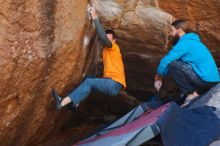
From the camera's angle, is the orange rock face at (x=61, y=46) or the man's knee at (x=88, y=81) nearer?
the orange rock face at (x=61, y=46)

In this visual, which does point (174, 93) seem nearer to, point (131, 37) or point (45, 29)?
point (131, 37)

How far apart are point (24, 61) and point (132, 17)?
2.58 meters

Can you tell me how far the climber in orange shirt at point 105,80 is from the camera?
21.7ft

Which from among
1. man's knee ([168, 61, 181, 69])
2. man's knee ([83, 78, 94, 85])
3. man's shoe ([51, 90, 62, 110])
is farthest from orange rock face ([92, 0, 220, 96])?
man's shoe ([51, 90, 62, 110])

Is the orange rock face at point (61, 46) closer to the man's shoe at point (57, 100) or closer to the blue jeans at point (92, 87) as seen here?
the man's shoe at point (57, 100)

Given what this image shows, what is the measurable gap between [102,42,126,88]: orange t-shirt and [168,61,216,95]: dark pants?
2.45ft

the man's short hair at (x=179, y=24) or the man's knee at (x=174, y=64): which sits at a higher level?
the man's short hair at (x=179, y=24)

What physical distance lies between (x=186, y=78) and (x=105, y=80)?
122cm

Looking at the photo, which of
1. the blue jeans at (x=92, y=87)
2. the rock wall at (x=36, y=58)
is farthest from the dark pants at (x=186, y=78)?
the rock wall at (x=36, y=58)

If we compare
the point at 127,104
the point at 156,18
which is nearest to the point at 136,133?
the point at 156,18

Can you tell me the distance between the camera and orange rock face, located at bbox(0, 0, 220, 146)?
5.82 metres

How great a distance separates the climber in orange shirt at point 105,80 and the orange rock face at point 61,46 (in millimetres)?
216

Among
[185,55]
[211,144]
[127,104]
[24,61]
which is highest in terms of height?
[24,61]

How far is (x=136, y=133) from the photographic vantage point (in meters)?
5.41
